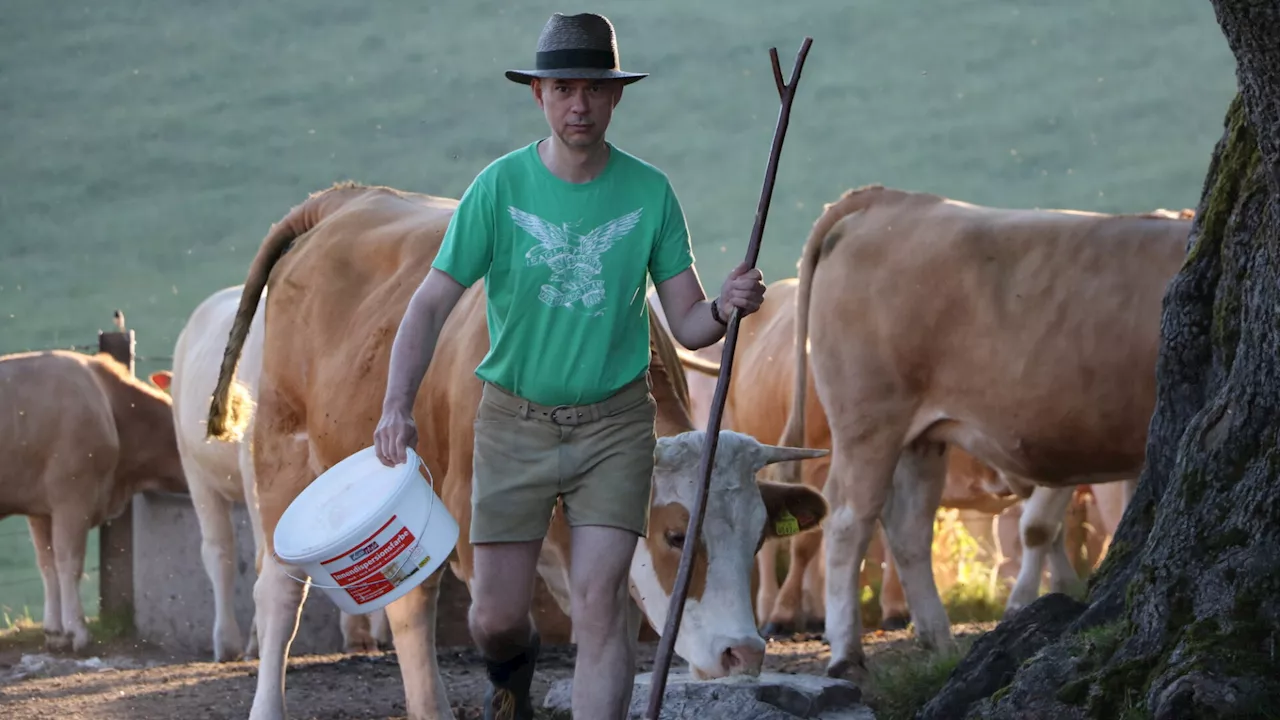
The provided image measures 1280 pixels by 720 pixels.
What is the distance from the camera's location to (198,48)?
27281 millimetres

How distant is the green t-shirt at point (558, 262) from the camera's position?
13.2 feet

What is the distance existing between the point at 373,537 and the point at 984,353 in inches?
166

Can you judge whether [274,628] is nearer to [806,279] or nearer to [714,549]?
[714,549]

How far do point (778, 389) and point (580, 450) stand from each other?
6.25m

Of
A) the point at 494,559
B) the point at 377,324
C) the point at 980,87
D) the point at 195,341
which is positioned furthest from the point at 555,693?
the point at 980,87

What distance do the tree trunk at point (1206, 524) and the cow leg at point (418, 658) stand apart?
1.90 m

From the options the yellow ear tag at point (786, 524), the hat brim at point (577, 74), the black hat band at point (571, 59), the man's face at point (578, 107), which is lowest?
the yellow ear tag at point (786, 524)

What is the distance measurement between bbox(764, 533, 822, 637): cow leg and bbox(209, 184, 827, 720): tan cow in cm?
397

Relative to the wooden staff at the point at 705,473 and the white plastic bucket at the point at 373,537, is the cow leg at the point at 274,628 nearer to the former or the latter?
the white plastic bucket at the point at 373,537

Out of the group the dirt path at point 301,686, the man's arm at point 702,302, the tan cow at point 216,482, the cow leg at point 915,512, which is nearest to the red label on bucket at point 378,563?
the man's arm at point 702,302

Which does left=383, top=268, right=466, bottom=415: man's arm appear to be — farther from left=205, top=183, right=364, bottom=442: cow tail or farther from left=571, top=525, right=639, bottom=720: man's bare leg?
left=205, top=183, right=364, bottom=442: cow tail

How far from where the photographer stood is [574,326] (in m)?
4.05

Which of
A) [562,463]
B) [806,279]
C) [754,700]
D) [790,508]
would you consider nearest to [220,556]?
[806,279]

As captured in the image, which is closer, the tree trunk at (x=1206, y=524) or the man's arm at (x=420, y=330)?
the tree trunk at (x=1206, y=524)
